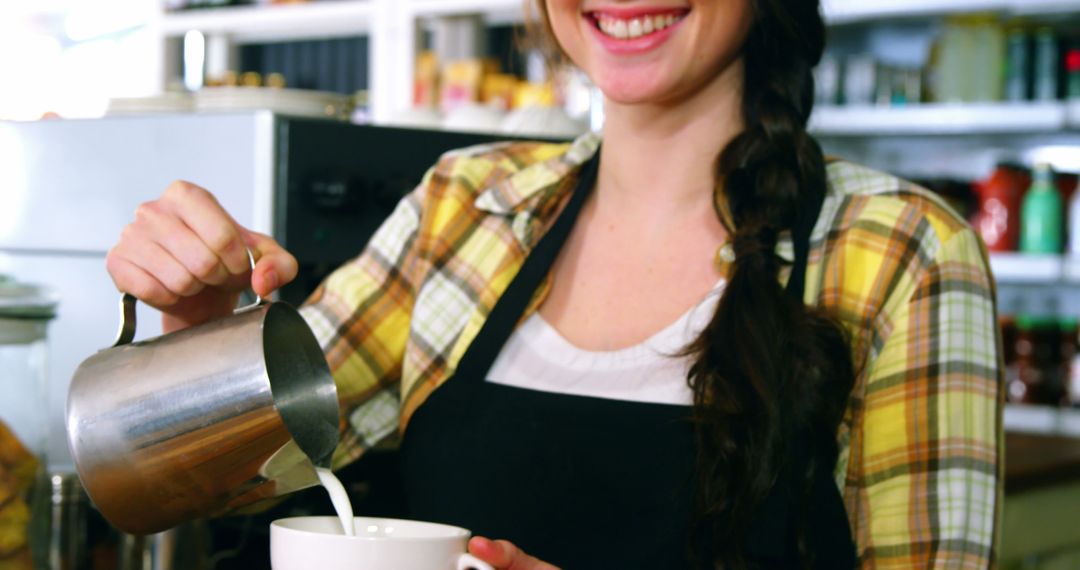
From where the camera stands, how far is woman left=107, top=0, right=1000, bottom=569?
3.36ft

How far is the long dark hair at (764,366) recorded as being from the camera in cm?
101

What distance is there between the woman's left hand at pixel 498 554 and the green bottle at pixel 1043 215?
2.27 m

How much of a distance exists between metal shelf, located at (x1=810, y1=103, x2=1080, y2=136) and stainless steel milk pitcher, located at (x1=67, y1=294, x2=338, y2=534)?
89.8 inches

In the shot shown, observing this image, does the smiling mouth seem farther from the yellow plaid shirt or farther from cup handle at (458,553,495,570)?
cup handle at (458,553,495,570)

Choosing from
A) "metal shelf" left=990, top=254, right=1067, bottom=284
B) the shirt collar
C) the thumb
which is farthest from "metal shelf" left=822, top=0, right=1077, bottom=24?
the thumb

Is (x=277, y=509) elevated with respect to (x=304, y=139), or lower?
lower

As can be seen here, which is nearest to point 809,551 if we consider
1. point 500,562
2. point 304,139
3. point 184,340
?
point 500,562

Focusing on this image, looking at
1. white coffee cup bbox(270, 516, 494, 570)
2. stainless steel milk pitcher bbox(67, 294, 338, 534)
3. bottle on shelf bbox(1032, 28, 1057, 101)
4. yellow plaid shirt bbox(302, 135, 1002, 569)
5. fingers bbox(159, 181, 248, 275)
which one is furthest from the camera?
bottle on shelf bbox(1032, 28, 1057, 101)

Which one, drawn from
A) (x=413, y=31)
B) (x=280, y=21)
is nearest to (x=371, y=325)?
(x=413, y=31)

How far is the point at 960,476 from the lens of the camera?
3.36 ft

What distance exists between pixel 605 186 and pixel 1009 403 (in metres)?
1.86

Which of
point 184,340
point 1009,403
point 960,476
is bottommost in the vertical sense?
point 1009,403

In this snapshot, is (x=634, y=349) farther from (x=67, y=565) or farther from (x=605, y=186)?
(x=67, y=565)

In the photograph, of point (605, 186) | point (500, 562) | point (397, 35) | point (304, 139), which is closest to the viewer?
point (500, 562)
